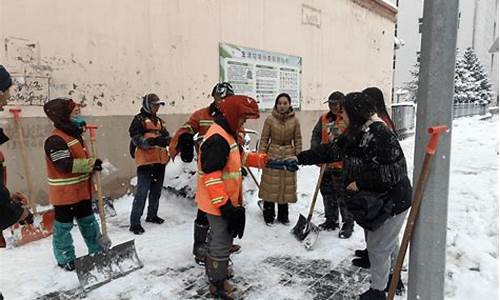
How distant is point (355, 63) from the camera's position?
1205 centimetres

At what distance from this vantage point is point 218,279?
3.32m

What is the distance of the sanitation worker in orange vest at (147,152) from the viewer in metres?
4.75

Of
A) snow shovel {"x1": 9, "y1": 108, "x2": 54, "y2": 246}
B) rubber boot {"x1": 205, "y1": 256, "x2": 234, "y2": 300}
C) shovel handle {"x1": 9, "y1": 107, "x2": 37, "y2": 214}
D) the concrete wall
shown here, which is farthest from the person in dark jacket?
the concrete wall

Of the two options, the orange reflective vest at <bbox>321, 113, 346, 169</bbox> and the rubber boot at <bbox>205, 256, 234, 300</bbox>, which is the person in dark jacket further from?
the orange reflective vest at <bbox>321, 113, 346, 169</bbox>

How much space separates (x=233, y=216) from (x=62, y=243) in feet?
6.15

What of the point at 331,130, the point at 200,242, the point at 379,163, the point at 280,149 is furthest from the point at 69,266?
the point at 331,130

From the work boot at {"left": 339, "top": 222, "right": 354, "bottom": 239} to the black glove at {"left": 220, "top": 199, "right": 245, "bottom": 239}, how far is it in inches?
78.1

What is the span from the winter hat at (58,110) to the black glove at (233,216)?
1.75 meters

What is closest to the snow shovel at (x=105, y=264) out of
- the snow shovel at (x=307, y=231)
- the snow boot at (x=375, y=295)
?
the snow shovel at (x=307, y=231)

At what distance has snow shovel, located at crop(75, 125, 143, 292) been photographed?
134 inches

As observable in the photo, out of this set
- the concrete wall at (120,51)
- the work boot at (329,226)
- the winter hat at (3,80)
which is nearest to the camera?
the winter hat at (3,80)

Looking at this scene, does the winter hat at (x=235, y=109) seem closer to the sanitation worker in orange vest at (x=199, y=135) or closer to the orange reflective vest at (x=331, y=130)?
the sanitation worker in orange vest at (x=199, y=135)

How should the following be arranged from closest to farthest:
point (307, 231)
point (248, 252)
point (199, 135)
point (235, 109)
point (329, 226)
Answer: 1. point (235, 109)
2. point (248, 252)
3. point (199, 135)
4. point (307, 231)
5. point (329, 226)

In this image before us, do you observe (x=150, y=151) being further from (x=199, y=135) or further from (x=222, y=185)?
(x=222, y=185)
